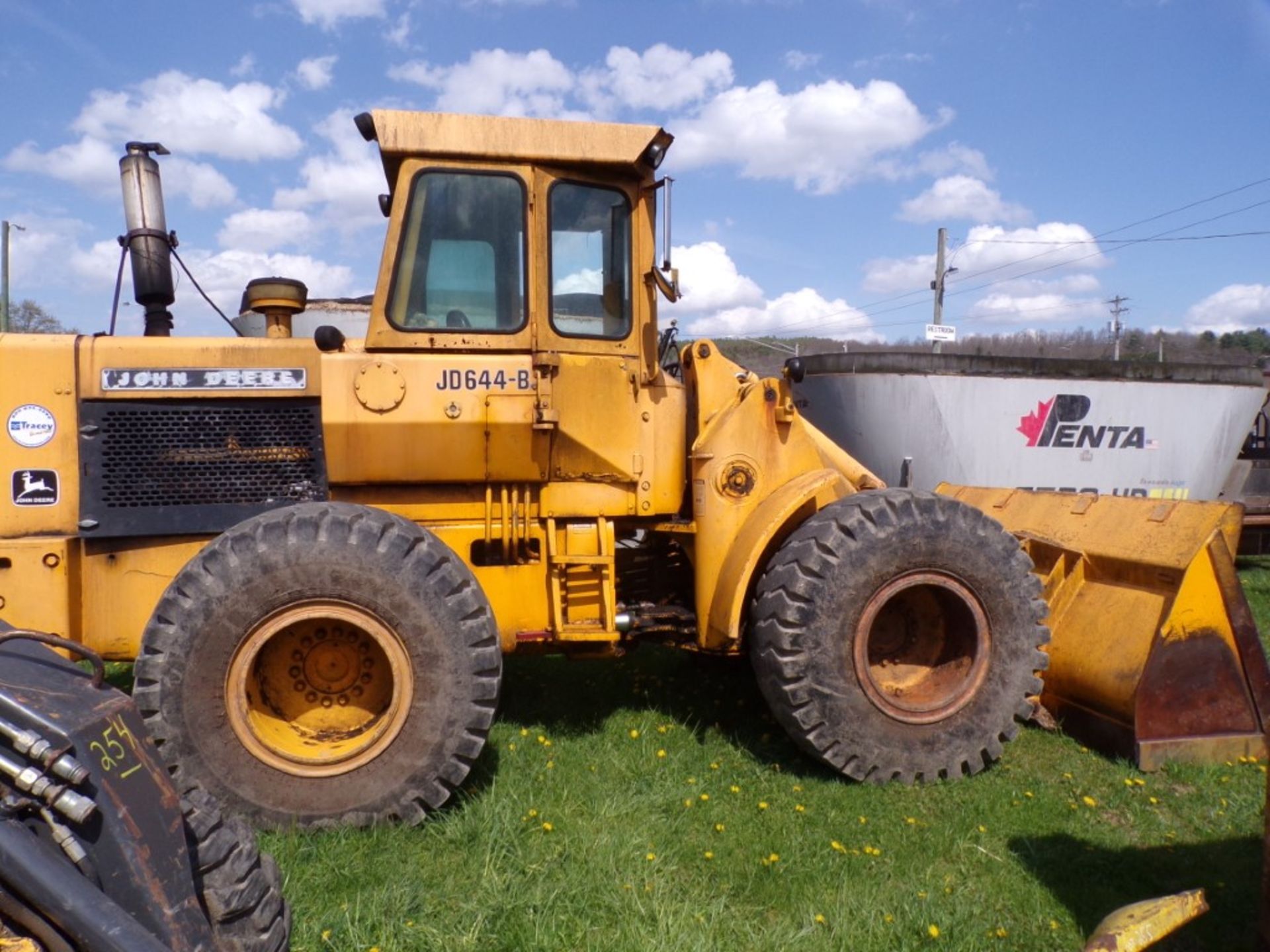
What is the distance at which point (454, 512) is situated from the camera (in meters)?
4.34

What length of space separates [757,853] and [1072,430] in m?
6.84

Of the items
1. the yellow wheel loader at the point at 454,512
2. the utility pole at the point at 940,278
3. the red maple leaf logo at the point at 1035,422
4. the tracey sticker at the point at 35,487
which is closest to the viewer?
the yellow wheel loader at the point at 454,512

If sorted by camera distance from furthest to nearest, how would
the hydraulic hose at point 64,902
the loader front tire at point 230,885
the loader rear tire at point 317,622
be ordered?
the loader rear tire at point 317,622
the loader front tire at point 230,885
the hydraulic hose at point 64,902

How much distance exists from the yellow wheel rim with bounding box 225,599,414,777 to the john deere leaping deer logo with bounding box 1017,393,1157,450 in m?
6.97

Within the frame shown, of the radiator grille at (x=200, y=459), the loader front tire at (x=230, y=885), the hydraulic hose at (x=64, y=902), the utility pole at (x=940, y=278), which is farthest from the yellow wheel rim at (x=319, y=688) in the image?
the utility pole at (x=940, y=278)

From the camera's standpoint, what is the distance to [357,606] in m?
3.70

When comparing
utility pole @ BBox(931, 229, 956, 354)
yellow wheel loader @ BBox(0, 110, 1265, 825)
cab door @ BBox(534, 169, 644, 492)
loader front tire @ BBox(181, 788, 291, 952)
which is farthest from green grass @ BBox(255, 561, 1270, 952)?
utility pole @ BBox(931, 229, 956, 354)

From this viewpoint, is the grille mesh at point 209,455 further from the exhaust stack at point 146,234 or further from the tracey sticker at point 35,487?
the exhaust stack at point 146,234

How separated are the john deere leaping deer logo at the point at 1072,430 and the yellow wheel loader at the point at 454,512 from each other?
495 cm

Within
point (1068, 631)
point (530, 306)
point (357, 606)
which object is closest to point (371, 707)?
point (357, 606)

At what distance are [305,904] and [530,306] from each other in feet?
8.26

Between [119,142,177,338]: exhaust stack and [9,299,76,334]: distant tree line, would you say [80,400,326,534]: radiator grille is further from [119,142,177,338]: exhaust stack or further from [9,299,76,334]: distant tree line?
[9,299,76,334]: distant tree line

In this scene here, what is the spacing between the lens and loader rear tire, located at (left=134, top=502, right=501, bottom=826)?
11.7 feet

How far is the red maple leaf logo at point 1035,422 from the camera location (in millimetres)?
8875
